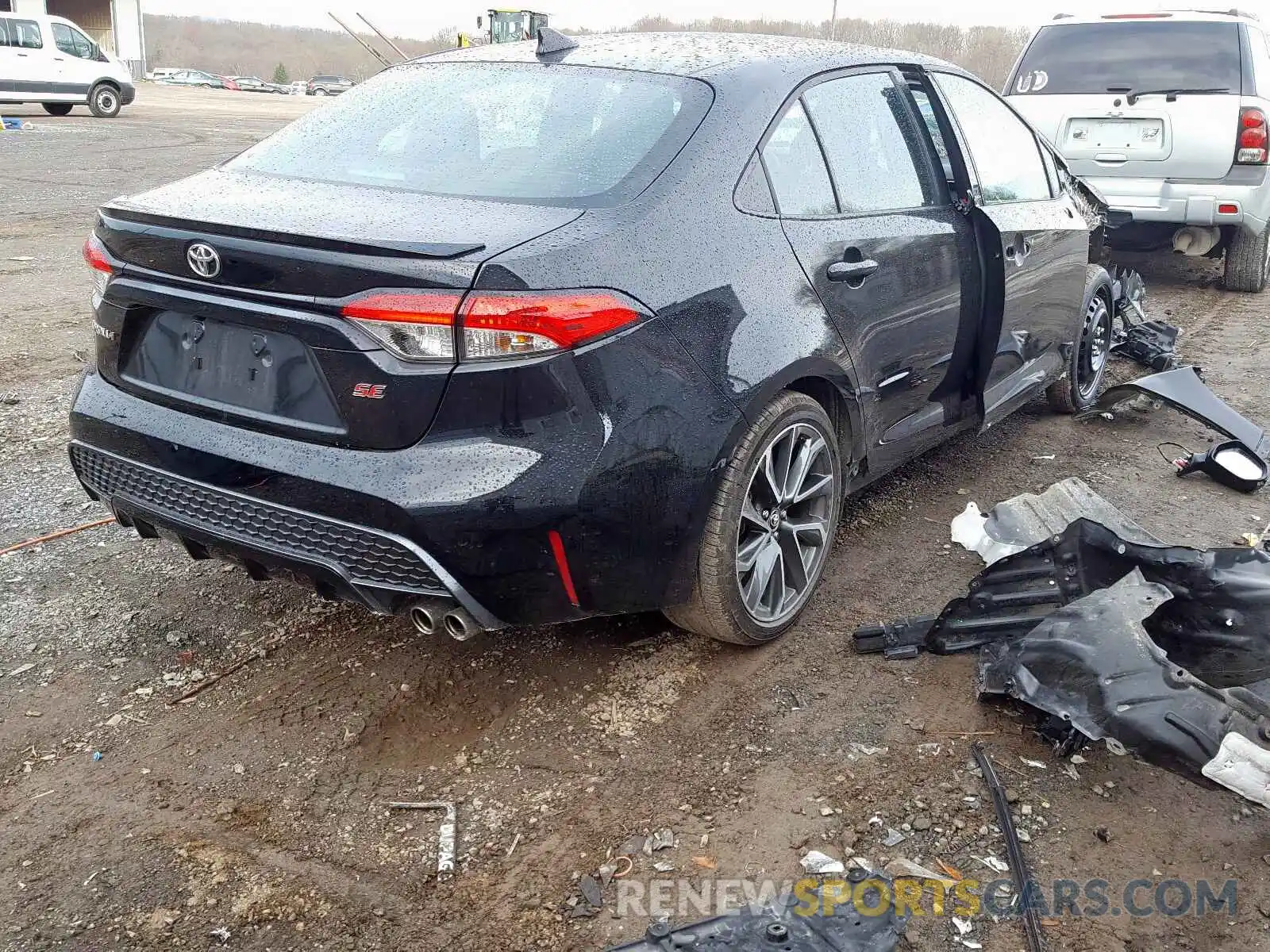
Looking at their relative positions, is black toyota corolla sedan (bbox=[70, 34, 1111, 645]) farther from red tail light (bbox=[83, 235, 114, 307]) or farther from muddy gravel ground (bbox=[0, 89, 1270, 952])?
muddy gravel ground (bbox=[0, 89, 1270, 952])

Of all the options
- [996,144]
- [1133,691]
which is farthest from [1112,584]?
[996,144]

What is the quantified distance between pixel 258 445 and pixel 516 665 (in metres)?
1.03

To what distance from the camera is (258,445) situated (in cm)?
264

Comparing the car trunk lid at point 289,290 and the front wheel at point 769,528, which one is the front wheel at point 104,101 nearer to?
the car trunk lid at point 289,290

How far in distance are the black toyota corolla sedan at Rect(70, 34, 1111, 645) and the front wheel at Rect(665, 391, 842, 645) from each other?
0.03 feet

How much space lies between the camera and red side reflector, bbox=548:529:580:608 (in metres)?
2.57

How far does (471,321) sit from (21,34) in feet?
74.3

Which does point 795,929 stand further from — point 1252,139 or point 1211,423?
point 1252,139

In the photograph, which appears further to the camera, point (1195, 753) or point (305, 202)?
point (305, 202)

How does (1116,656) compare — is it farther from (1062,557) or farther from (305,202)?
(305,202)

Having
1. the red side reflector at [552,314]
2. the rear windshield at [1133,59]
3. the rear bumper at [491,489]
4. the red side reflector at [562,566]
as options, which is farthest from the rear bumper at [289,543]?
the rear windshield at [1133,59]

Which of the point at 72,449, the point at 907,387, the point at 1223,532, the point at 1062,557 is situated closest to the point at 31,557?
the point at 72,449

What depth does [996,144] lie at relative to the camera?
435cm

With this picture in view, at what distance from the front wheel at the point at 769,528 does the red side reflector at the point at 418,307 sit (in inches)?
34.7
